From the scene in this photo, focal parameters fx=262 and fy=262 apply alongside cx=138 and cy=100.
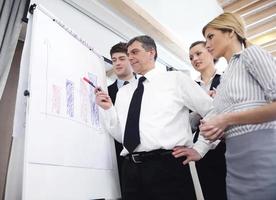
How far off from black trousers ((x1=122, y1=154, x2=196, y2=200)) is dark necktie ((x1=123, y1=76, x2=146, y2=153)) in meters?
0.10

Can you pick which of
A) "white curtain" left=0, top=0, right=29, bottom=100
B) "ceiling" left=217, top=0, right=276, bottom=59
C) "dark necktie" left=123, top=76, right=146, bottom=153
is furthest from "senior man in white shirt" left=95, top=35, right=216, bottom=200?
"ceiling" left=217, top=0, right=276, bottom=59

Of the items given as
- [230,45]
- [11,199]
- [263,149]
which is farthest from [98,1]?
[263,149]

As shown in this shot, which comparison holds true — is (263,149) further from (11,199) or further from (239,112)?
(11,199)

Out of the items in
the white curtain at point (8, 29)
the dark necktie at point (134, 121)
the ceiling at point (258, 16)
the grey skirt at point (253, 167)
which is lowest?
the grey skirt at point (253, 167)

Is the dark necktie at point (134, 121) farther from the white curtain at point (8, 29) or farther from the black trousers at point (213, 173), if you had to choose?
the white curtain at point (8, 29)

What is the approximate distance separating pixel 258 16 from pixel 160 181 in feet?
8.99

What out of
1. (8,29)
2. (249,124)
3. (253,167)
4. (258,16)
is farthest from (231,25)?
(258,16)

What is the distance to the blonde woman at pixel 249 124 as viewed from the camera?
834 mm

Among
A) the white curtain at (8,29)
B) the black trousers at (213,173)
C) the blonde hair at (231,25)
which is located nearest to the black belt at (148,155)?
the black trousers at (213,173)

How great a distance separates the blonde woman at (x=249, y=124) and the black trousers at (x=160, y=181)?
0.31 metres

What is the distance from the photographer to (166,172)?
1.23 meters

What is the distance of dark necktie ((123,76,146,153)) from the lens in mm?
1344

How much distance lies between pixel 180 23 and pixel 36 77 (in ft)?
7.62

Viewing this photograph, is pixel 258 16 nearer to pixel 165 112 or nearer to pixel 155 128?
pixel 165 112
